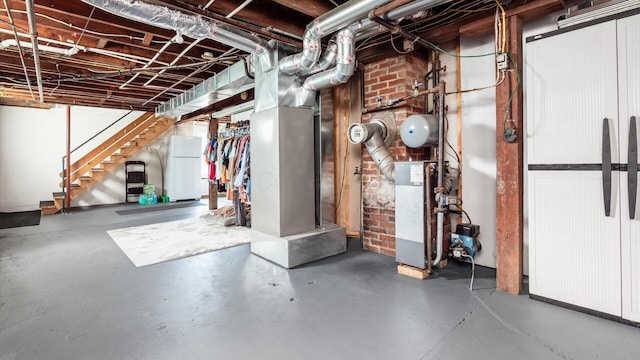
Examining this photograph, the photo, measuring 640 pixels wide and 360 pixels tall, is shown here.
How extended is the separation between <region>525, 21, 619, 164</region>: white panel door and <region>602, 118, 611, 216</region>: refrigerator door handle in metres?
0.03

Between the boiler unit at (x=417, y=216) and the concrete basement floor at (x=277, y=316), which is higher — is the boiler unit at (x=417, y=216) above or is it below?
above

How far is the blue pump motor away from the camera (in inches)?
Answer: 120

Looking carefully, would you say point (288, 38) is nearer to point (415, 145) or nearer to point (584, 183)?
point (415, 145)

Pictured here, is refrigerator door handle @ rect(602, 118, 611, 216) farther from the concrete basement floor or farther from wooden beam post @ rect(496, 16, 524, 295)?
the concrete basement floor

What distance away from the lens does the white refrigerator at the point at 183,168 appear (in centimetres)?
870

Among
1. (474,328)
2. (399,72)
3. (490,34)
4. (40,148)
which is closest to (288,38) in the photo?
(399,72)

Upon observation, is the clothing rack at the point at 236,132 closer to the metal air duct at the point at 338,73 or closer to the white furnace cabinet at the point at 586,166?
the metal air duct at the point at 338,73

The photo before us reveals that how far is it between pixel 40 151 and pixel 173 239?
5.64m

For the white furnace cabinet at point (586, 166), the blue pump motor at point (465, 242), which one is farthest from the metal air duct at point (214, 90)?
the white furnace cabinet at point (586, 166)

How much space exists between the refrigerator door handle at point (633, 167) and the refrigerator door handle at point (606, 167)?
0.32 feet

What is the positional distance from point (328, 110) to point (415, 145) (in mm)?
1295

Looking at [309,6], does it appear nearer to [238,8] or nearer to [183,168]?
[238,8]

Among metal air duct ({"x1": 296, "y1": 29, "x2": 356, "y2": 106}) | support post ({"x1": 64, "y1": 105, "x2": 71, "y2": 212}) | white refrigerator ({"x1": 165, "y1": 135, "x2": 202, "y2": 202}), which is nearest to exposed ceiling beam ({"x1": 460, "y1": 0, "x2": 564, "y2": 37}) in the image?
metal air duct ({"x1": 296, "y1": 29, "x2": 356, "y2": 106})

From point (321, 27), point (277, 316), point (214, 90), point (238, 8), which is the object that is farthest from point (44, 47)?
point (277, 316)
